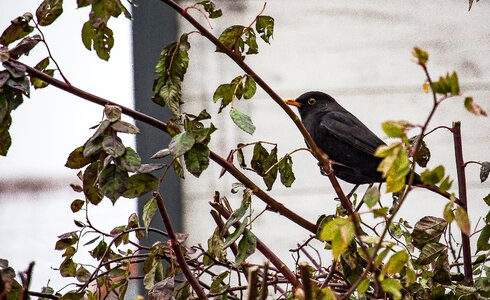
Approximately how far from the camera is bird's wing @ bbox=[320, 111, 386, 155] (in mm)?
2061

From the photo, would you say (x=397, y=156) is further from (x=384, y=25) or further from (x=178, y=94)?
(x=384, y=25)

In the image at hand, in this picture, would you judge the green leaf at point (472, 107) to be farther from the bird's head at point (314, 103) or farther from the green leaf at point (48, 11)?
the bird's head at point (314, 103)

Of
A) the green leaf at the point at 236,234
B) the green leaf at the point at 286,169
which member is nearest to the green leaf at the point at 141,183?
the green leaf at the point at 236,234

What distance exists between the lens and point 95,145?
1011mm

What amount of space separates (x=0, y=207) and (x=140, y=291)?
60 cm

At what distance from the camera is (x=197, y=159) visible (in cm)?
100

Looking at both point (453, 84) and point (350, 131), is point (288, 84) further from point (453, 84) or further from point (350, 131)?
point (453, 84)

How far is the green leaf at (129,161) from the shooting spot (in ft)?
3.24

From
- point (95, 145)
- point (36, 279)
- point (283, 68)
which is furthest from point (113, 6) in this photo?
point (36, 279)

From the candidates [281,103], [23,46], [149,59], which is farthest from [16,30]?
[149,59]

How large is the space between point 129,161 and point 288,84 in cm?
→ 154

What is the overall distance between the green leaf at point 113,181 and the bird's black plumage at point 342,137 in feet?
3.55

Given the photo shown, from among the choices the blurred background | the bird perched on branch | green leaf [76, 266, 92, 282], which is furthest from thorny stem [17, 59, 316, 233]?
the blurred background

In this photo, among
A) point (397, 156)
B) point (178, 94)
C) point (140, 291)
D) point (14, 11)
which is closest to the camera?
point (397, 156)
